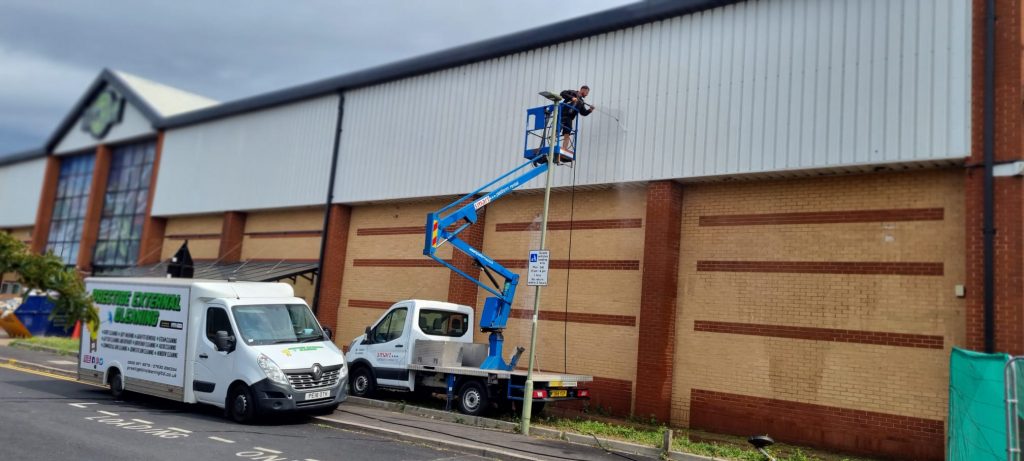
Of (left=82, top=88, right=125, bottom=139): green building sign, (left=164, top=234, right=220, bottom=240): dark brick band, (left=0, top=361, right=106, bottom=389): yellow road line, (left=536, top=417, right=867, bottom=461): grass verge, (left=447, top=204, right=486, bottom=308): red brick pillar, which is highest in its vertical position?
(left=82, top=88, right=125, bottom=139): green building sign

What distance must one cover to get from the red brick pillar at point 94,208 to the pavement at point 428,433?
62.9ft

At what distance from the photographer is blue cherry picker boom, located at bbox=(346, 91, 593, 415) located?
13000mm

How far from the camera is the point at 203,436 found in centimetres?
1034

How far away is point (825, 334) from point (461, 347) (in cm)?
683

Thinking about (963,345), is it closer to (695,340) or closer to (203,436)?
(695,340)

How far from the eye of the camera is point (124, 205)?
101 feet

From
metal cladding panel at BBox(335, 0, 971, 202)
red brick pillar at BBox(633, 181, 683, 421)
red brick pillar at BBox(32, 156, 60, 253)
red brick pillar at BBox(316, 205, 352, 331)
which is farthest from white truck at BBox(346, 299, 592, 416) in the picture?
red brick pillar at BBox(32, 156, 60, 253)

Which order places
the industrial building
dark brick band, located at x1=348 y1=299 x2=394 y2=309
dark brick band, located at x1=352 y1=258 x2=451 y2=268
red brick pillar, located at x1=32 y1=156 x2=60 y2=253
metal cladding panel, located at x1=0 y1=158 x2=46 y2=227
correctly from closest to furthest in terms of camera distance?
1. the industrial building
2. dark brick band, located at x1=352 y1=258 x2=451 y2=268
3. dark brick band, located at x1=348 y1=299 x2=394 y2=309
4. red brick pillar, located at x1=32 y1=156 x2=60 y2=253
5. metal cladding panel, located at x1=0 y1=158 x2=46 y2=227

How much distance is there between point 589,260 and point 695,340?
10.3 ft

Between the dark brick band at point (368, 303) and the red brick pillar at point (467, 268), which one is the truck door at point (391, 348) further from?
the dark brick band at point (368, 303)

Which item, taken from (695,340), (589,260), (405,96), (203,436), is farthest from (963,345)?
(405,96)

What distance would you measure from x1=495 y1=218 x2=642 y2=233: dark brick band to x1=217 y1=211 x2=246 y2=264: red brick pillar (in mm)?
11544

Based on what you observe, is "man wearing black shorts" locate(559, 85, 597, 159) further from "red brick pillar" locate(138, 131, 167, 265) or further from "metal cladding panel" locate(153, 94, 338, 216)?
"red brick pillar" locate(138, 131, 167, 265)

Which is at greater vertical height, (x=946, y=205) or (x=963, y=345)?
(x=946, y=205)
